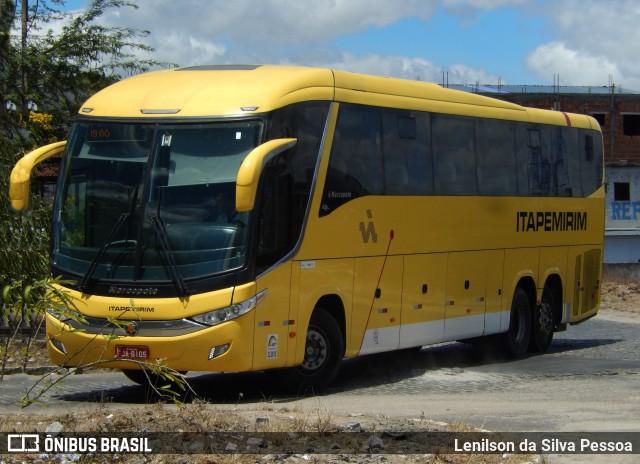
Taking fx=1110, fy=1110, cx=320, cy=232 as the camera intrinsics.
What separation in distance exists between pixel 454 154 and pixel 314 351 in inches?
179

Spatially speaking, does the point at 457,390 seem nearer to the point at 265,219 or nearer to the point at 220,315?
the point at 265,219

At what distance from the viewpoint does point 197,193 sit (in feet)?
40.1

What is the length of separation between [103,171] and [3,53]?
10148 millimetres

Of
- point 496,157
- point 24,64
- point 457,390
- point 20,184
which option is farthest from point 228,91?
point 24,64

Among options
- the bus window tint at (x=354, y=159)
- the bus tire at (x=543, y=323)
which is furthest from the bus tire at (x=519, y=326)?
the bus window tint at (x=354, y=159)

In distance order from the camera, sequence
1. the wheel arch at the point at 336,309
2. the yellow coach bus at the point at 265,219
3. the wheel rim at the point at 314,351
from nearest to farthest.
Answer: the yellow coach bus at the point at 265,219 → the wheel rim at the point at 314,351 → the wheel arch at the point at 336,309

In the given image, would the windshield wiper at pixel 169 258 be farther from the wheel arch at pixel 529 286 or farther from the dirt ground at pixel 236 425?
the wheel arch at pixel 529 286

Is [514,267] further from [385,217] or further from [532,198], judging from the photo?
[385,217]

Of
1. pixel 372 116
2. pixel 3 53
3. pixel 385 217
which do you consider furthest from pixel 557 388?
pixel 3 53

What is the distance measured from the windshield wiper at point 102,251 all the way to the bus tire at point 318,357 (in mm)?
2528

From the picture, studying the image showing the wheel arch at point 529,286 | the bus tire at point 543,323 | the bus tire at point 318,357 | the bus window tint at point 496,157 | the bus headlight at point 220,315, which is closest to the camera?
the bus headlight at point 220,315

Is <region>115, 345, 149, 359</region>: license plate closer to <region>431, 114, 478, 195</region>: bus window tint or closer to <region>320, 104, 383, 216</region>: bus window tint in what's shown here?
<region>320, 104, 383, 216</region>: bus window tint

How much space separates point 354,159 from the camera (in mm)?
14125

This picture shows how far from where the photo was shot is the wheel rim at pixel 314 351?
13406 millimetres
